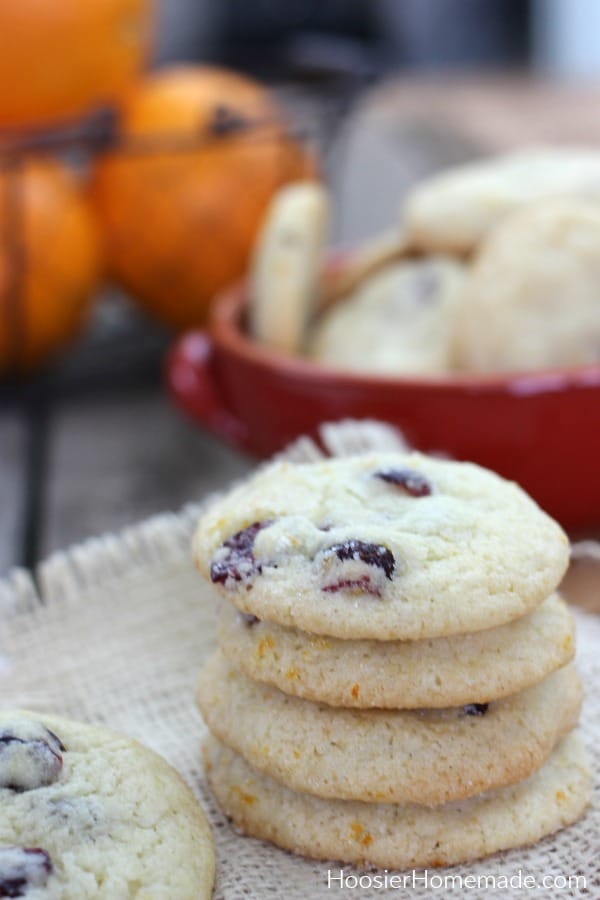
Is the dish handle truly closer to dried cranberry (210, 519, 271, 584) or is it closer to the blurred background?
the blurred background

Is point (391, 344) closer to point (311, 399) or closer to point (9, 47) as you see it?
point (311, 399)

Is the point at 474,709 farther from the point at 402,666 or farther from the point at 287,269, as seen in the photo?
the point at 287,269

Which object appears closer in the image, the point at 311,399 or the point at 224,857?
the point at 224,857

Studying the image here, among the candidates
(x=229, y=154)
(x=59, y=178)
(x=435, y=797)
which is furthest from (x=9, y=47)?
(x=435, y=797)

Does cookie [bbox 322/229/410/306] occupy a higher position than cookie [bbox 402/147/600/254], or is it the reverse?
cookie [bbox 402/147/600/254]

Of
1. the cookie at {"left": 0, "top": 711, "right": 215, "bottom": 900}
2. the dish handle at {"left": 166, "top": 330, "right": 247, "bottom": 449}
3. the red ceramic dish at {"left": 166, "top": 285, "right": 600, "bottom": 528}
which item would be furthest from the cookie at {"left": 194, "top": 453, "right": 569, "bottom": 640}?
the dish handle at {"left": 166, "top": 330, "right": 247, "bottom": 449}

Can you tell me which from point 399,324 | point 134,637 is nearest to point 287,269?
point 399,324

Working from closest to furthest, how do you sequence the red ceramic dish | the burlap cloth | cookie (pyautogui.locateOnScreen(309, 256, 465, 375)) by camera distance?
the burlap cloth
the red ceramic dish
cookie (pyautogui.locateOnScreen(309, 256, 465, 375))
